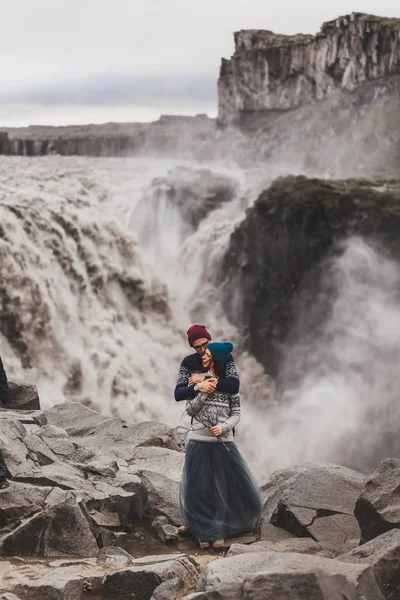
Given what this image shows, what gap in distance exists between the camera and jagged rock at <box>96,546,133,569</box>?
8.23m

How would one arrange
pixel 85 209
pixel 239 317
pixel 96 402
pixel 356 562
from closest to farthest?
pixel 356 562, pixel 96 402, pixel 85 209, pixel 239 317

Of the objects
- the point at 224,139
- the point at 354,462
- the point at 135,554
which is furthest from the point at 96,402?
the point at 224,139

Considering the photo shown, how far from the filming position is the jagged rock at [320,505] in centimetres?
959

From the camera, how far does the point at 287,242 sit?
1396 inches

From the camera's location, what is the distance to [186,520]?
920 cm

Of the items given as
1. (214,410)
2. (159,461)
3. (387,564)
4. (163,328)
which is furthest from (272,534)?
(163,328)

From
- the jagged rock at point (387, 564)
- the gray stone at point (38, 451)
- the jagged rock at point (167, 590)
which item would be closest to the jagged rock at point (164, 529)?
the gray stone at point (38, 451)

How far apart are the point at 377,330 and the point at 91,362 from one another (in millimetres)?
9586

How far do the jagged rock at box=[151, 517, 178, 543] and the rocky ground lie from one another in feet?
0.06

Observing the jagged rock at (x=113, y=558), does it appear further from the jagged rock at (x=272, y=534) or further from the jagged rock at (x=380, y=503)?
the jagged rock at (x=380, y=503)

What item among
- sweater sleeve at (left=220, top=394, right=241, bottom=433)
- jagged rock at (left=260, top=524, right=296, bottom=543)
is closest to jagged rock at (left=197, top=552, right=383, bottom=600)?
sweater sleeve at (left=220, top=394, right=241, bottom=433)

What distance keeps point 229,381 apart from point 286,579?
2.79 metres

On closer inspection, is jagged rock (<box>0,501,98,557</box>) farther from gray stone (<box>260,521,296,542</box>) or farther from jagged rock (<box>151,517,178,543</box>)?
gray stone (<box>260,521,296,542</box>)

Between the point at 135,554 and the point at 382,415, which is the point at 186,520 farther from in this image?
the point at 382,415
